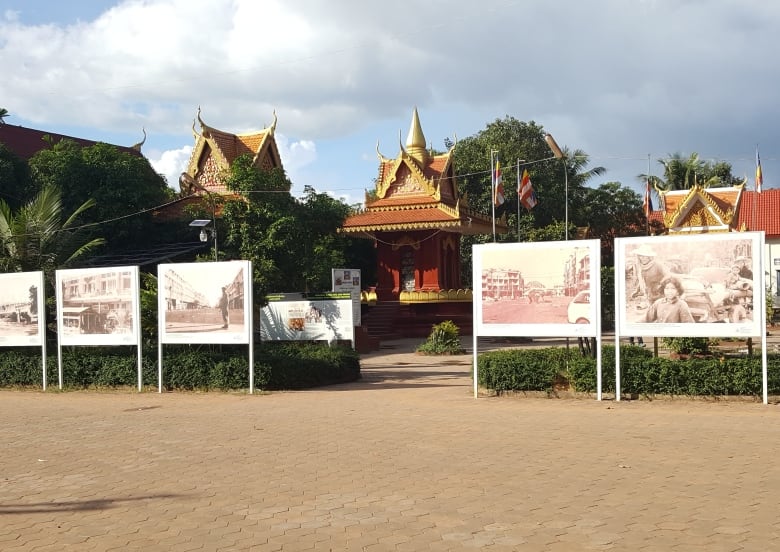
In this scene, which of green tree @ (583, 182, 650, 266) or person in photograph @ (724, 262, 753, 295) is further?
green tree @ (583, 182, 650, 266)

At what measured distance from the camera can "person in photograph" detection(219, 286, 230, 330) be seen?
14914mm

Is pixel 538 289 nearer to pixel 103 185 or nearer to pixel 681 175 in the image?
pixel 103 185

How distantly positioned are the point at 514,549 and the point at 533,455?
302 cm

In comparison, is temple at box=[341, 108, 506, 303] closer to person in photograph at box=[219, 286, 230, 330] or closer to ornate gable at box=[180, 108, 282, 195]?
ornate gable at box=[180, 108, 282, 195]

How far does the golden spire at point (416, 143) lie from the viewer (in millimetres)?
37969

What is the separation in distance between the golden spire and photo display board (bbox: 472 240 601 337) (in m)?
24.9

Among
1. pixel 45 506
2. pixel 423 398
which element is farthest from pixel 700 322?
pixel 45 506

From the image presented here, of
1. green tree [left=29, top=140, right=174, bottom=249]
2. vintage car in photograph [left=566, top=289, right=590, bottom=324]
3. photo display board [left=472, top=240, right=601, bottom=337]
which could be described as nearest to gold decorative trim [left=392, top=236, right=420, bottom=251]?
green tree [left=29, top=140, right=174, bottom=249]

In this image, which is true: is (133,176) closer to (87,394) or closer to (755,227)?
(87,394)

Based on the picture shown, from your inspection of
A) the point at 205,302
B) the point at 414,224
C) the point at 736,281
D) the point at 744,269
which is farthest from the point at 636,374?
the point at 414,224

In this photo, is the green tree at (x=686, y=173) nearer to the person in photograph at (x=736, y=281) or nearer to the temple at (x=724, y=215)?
the temple at (x=724, y=215)

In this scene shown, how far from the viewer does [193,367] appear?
15359mm

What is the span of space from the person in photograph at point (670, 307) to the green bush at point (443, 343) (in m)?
13.8

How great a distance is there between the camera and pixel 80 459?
8.59 m
